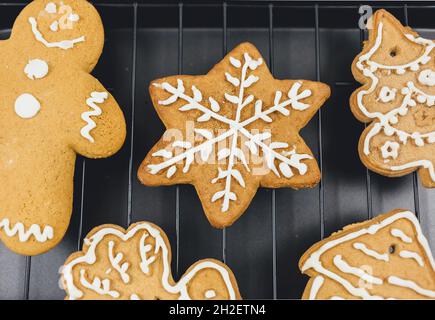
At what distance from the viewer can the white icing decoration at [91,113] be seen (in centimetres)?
126

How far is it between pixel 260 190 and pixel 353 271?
320 millimetres

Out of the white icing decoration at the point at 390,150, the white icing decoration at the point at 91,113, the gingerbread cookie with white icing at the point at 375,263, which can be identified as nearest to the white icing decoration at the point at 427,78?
the white icing decoration at the point at 390,150

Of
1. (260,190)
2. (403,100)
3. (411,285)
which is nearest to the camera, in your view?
(411,285)

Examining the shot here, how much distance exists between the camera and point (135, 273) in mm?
1226

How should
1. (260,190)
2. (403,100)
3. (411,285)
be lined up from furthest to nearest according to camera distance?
(260,190) → (403,100) → (411,285)

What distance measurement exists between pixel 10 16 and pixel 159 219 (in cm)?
Answer: 66

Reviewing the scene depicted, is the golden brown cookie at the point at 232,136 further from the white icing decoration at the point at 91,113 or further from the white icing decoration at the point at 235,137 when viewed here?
the white icing decoration at the point at 91,113

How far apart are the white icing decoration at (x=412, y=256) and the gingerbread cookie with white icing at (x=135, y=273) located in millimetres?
372

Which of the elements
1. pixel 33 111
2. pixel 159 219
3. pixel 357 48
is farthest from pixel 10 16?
pixel 357 48

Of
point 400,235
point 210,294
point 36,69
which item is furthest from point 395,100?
point 36,69

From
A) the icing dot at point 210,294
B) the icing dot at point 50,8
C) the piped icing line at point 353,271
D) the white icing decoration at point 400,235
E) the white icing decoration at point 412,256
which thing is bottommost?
the icing dot at point 210,294

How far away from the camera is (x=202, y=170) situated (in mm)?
1272

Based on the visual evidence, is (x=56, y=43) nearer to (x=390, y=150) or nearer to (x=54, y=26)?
(x=54, y=26)
